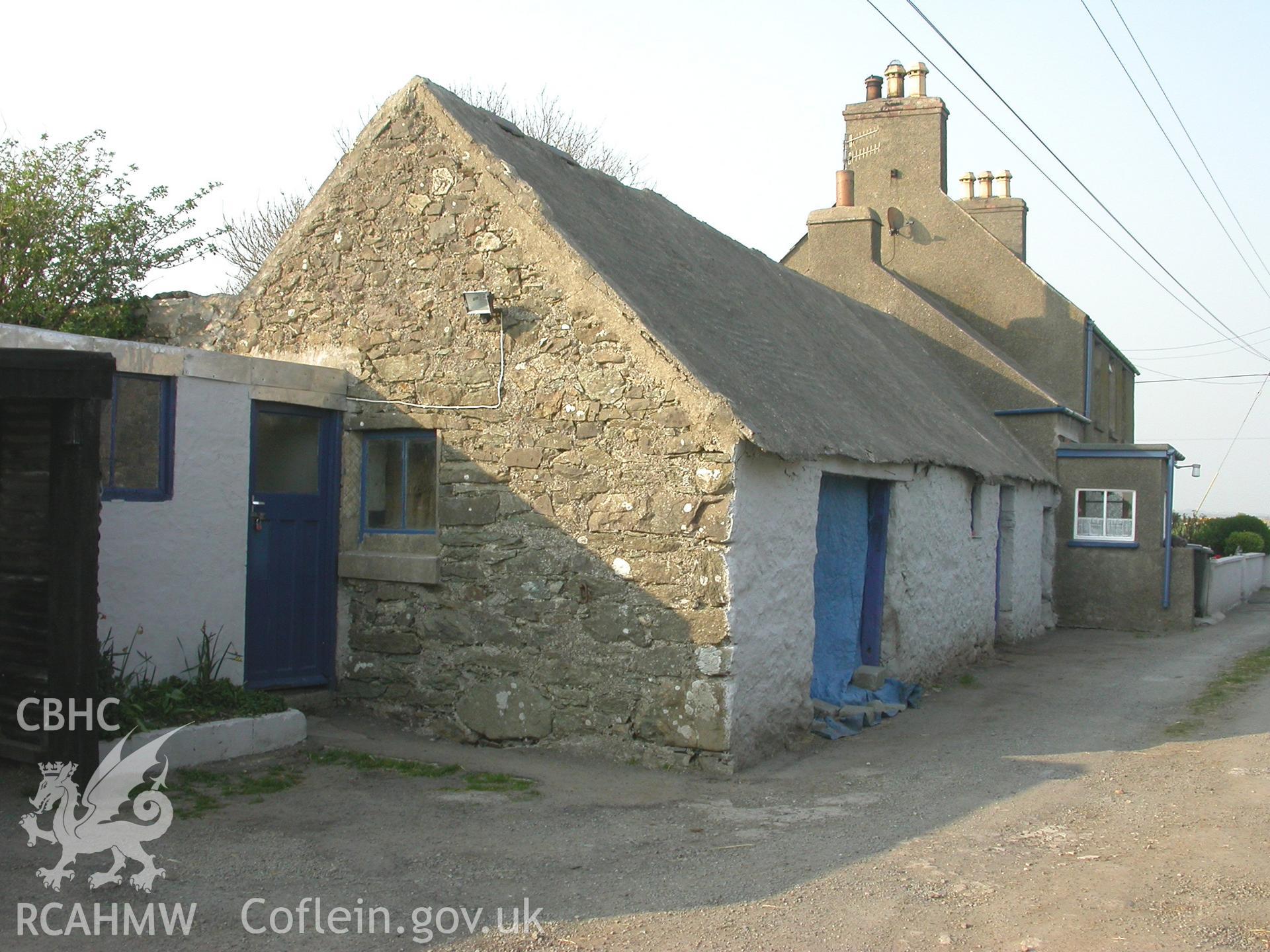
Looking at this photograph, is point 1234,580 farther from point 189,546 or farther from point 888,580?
point 189,546

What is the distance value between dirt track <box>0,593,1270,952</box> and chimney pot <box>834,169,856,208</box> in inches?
484

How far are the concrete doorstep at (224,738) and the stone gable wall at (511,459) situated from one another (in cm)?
114

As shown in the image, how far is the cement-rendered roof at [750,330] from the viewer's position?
26.9ft

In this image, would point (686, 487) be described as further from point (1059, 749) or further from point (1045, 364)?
point (1045, 364)

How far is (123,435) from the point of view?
303 inches

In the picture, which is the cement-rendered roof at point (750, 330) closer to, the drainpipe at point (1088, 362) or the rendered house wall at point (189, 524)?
the rendered house wall at point (189, 524)

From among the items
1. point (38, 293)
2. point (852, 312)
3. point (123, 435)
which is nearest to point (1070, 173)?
point (852, 312)

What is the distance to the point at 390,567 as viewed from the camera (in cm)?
883

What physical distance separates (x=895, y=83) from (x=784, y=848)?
1863cm

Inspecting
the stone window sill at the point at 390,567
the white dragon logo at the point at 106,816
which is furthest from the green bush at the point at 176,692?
the stone window sill at the point at 390,567

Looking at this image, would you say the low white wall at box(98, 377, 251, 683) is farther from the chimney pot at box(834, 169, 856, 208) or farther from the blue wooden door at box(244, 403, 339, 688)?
the chimney pot at box(834, 169, 856, 208)

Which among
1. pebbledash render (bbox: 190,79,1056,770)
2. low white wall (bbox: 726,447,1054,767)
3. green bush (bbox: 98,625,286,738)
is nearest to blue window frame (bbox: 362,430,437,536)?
pebbledash render (bbox: 190,79,1056,770)

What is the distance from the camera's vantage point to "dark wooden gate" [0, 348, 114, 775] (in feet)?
19.4

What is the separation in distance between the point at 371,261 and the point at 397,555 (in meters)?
2.42
